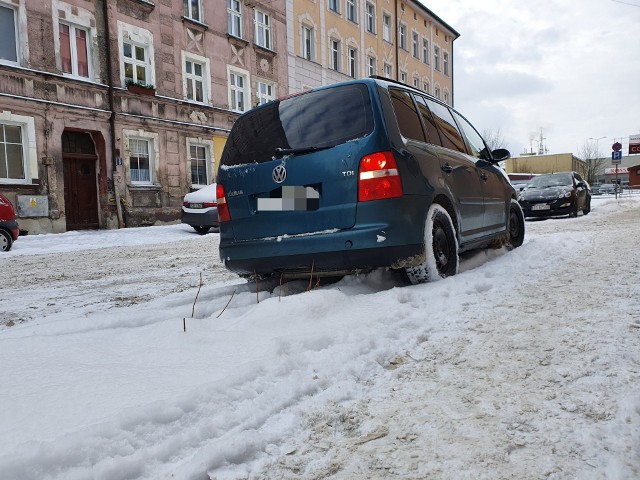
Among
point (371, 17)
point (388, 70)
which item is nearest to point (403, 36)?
point (388, 70)

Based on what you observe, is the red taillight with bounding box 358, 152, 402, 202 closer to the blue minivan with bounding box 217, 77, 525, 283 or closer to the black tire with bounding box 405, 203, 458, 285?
the blue minivan with bounding box 217, 77, 525, 283

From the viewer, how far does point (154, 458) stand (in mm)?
1479

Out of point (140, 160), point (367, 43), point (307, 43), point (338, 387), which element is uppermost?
point (367, 43)

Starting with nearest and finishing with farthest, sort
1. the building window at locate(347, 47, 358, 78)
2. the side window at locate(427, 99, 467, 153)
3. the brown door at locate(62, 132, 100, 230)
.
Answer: the side window at locate(427, 99, 467, 153), the brown door at locate(62, 132, 100, 230), the building window at locate(347, 47, 358, 78)

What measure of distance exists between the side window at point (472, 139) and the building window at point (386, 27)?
25.6 m

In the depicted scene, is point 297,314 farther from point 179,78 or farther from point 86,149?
point 179,78

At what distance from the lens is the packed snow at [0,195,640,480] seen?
4.82 ft

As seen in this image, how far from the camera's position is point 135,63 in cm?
1561

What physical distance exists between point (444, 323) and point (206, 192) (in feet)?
37.7

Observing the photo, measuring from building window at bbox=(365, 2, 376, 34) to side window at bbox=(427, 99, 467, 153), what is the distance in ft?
81.6

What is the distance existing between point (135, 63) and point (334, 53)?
39.7 feet

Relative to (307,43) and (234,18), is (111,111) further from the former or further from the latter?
(307,43)

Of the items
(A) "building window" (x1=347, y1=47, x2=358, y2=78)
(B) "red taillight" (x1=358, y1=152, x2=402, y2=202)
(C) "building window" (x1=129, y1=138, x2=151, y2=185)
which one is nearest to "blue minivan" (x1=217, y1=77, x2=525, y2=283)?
(B) "red taillight" (x1=358, y1=152, x2=402, y2=202)

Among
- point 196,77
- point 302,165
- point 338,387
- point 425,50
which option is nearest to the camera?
Answer: point 338,387
